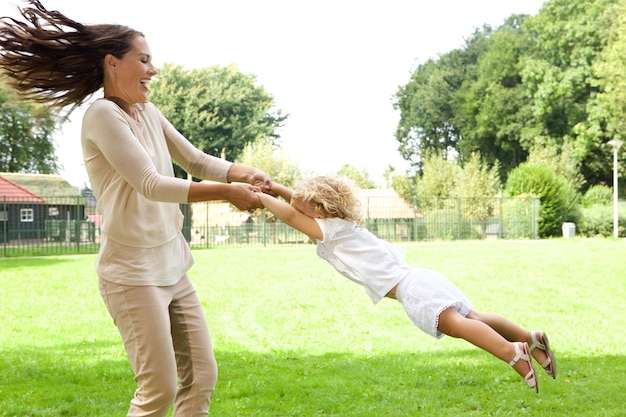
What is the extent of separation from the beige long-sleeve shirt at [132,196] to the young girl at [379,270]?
0.82m

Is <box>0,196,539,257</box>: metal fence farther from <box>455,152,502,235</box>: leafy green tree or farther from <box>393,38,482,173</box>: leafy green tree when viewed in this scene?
<box>393,38,482,173</box>: leafy green tree

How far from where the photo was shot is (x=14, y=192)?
34.4 metres

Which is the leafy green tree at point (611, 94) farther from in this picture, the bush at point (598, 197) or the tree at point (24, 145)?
the tree at point (24, 145)

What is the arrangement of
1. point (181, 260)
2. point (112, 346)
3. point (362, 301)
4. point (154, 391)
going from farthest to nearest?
1. point (362, 301)
2. point (112, 346)
3. point (181, 260)
4. point (154, 391)

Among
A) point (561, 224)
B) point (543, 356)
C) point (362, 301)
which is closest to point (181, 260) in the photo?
point (543, 356)

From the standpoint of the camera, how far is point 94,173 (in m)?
3.26

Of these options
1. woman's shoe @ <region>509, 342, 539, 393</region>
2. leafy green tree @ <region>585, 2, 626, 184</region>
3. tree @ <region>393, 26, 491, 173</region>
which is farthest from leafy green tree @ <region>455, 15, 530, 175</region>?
woman's shoe @ <region>509, 342, 539, 393</region>

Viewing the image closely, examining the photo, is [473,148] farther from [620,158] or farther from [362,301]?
[362,301]

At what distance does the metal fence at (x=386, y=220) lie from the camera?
1300 inches

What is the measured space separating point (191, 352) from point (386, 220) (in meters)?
32.2

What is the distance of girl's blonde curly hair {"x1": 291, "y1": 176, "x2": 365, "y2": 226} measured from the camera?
4301 mm

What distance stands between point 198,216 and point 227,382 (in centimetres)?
2884

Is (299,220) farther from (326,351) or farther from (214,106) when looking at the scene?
(214,106)

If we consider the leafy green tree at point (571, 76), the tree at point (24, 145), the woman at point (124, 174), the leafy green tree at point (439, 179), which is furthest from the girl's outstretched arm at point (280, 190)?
the leafy green tree at point (571, 76)
